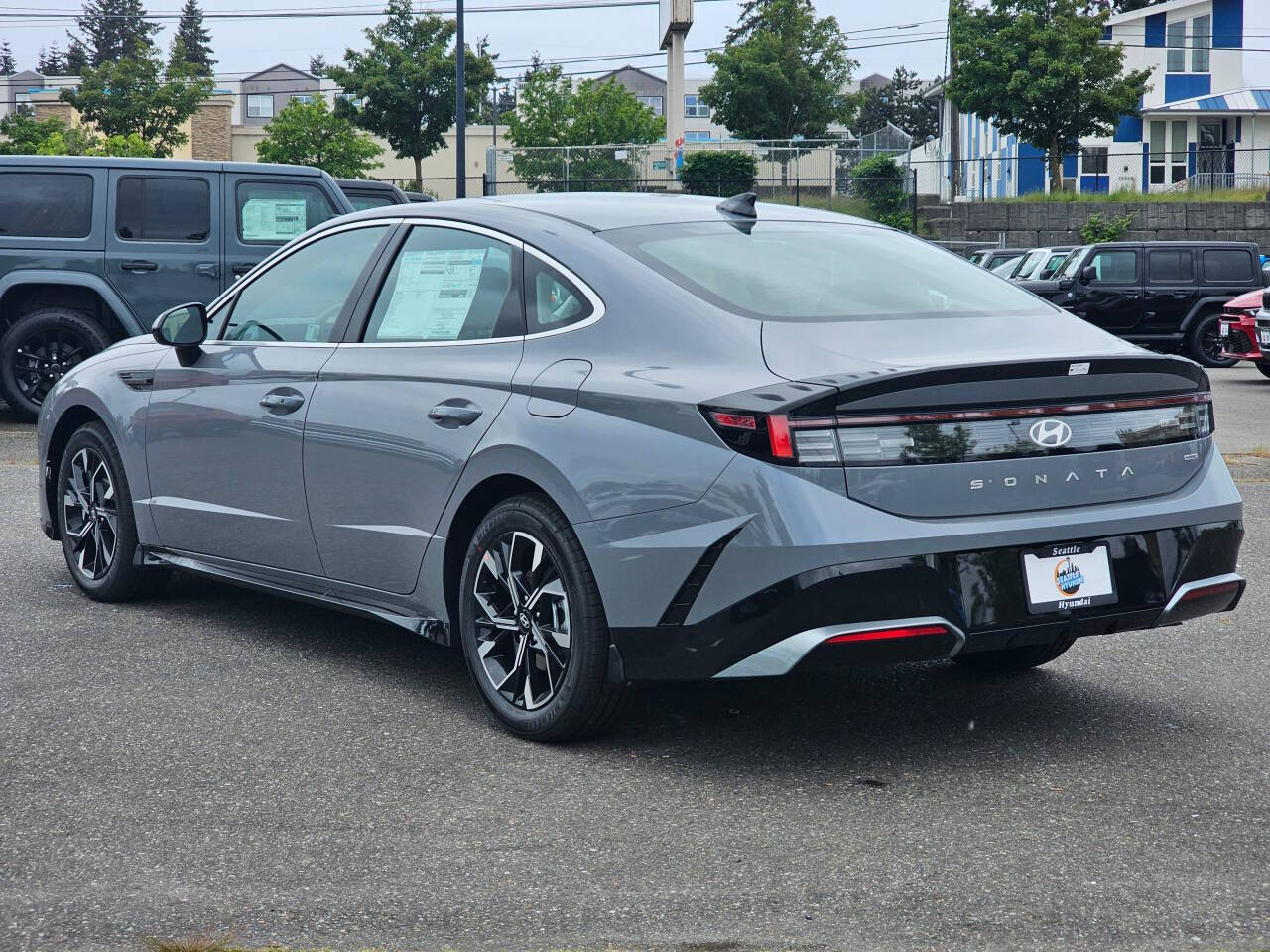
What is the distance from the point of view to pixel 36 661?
5.27m

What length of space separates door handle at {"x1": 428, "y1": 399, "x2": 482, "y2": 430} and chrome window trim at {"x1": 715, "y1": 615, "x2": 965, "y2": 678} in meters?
1.14

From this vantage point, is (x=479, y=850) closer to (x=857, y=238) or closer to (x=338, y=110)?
(x=857, y=238)

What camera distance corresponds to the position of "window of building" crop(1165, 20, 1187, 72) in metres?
49.8

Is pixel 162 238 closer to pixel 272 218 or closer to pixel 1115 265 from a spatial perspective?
pixel 272 218

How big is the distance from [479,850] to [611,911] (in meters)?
0.46

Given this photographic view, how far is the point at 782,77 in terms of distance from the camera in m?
61.1

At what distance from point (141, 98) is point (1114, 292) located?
44901 millimetres

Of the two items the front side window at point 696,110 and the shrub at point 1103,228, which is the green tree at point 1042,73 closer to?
the shrub at point 1103,228

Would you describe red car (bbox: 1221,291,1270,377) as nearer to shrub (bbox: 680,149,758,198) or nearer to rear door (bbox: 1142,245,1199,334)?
rear door (bbox: 1142,245,1199,334)

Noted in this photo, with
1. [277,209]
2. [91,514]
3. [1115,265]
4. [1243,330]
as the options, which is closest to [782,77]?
[1115,265]

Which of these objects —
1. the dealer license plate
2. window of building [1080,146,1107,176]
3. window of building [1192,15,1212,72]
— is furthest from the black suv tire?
window of building [1192,15,1212,72]

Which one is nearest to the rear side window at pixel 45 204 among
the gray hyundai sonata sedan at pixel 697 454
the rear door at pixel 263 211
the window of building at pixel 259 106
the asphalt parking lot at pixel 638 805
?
the rear door at pixel 263 211

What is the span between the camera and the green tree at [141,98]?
57.3 m

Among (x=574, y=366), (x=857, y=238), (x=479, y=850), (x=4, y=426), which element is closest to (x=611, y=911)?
(x=479, y=850)
